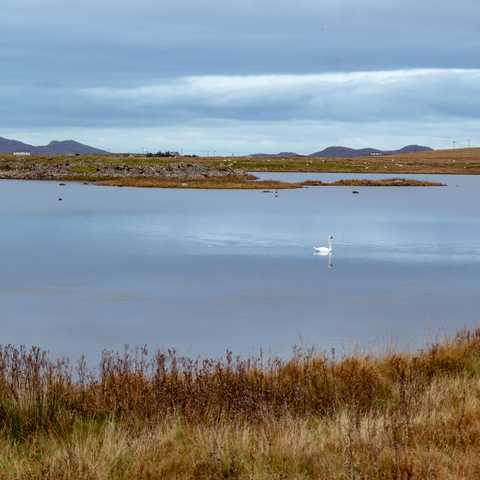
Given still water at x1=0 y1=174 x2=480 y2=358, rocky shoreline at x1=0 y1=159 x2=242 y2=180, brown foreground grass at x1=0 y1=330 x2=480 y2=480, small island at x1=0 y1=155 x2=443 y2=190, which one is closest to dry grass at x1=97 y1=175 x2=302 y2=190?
small island at x1=0 y1=155 x2=443 y2=190

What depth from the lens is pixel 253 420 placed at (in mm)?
8609

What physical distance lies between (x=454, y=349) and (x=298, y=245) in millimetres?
19317

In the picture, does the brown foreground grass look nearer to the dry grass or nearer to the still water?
the still water

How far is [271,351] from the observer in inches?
532

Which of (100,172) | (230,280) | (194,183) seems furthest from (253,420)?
(100,172)

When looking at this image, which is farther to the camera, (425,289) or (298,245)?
(298,245)

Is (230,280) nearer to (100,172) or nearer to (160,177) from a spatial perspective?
(160,177)

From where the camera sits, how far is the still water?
49.2ft

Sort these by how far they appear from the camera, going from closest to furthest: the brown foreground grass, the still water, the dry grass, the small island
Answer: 1. the brown foreground grass
2. the still water
3. the dry grass
4. the small island

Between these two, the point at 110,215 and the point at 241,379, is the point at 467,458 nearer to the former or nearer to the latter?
the point at 241,379

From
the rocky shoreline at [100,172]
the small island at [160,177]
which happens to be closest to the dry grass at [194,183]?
the small island at [160,177]

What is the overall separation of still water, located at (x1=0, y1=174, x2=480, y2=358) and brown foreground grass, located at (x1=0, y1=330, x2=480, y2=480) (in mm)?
2421

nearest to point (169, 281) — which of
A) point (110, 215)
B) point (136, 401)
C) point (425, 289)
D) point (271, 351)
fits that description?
point (425, 289)

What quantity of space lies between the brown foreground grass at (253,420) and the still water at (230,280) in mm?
2421
